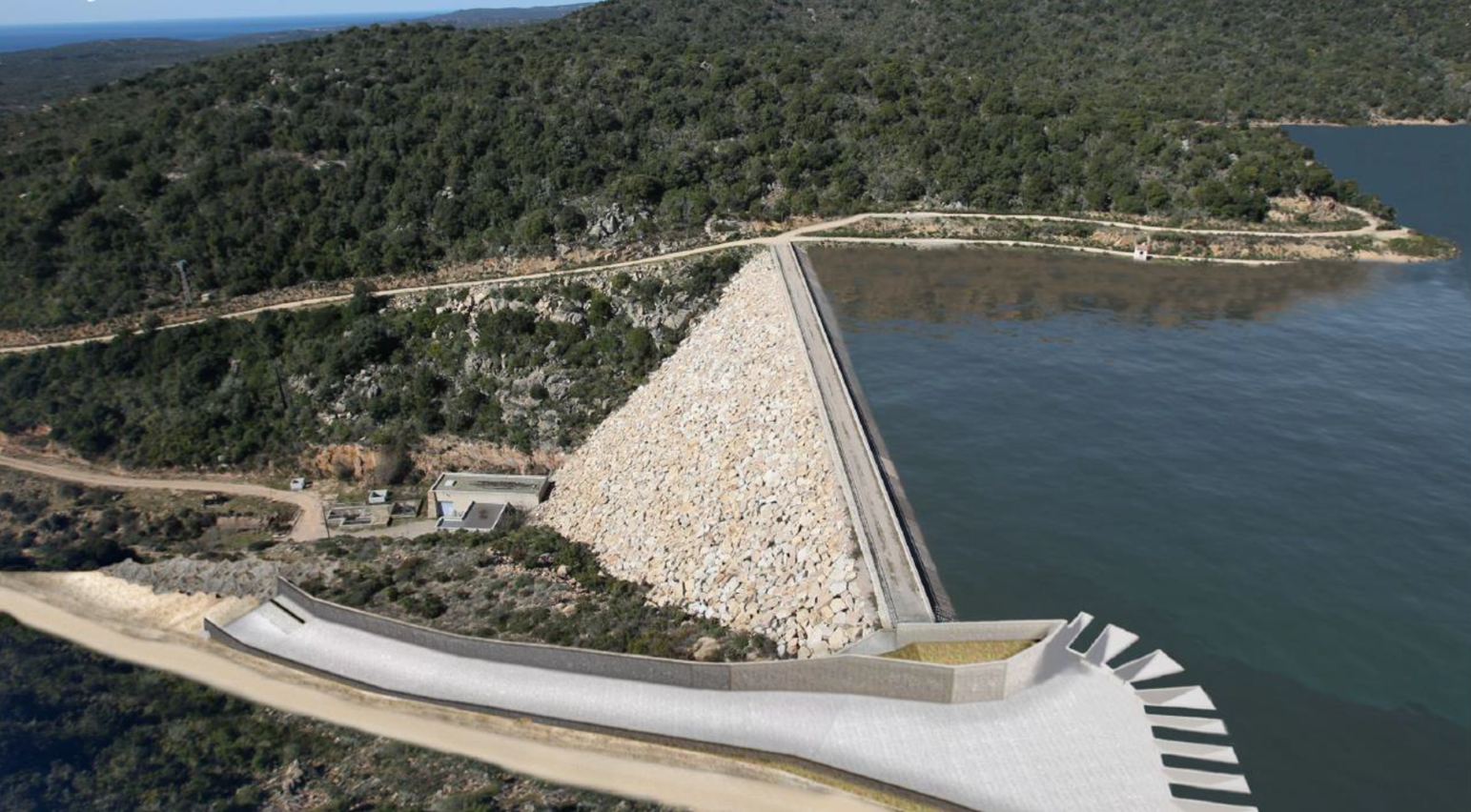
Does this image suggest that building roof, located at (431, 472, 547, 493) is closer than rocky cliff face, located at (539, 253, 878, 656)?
No

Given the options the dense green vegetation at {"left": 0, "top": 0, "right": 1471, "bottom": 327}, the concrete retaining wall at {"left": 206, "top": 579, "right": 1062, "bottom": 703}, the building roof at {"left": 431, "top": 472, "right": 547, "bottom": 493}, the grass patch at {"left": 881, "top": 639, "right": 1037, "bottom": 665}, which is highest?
the dense green vegetation at {"left": 0, "top": 0, "right": 1471, "bottom": 327}

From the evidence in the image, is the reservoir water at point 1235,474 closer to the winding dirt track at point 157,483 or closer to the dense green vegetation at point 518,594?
the dense green vegetation at point 518,594

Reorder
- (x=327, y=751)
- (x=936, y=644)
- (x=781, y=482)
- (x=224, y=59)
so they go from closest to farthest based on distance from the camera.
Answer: (x=936, y=644) < (x=327, y=751) < (x=781, y=482) < (x=224, y=59)

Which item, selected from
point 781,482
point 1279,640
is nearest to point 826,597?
point 781,482

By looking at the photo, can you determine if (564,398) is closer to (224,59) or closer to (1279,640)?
(1279,640)

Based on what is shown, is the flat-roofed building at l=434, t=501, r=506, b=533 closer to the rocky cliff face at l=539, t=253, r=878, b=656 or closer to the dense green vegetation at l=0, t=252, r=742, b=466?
the rocky cliff face at l=539, t=253, r=878, b=656

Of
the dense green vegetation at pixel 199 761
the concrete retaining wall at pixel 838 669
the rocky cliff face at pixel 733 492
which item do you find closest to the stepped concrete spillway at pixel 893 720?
the concrete retaining wall at pixel 838 669

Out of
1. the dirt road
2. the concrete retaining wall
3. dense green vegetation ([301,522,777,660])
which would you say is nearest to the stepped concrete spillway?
the concrete retaining wall
